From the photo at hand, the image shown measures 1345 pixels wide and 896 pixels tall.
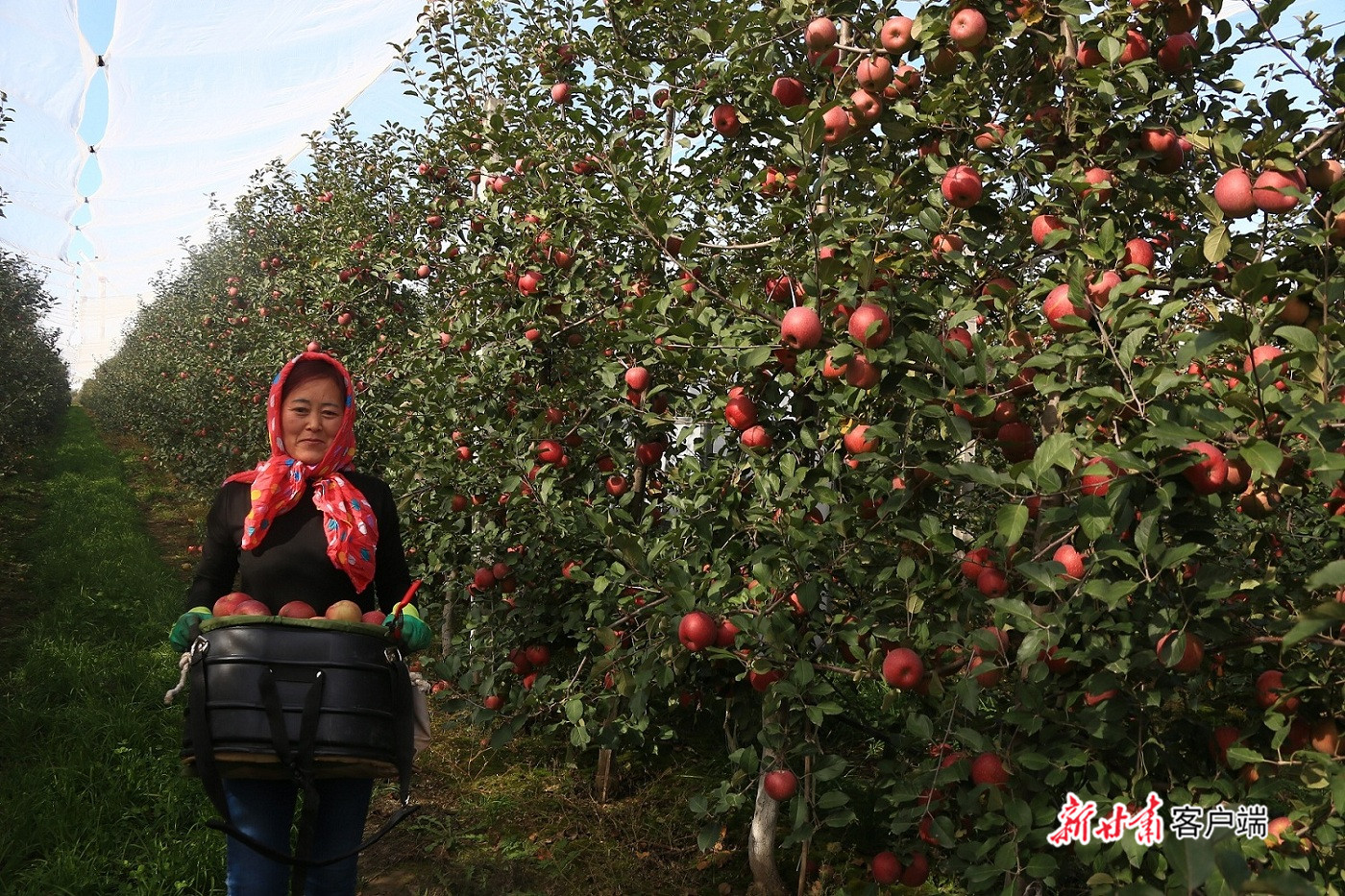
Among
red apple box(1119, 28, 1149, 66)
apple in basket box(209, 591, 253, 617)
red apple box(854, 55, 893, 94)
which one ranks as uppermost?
red apple box(854, 55, 893, 94)

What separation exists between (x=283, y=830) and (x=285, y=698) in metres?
0.49

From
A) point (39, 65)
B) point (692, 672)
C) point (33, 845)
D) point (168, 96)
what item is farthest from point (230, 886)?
→ point (39, 65)

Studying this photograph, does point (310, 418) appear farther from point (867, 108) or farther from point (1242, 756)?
point (1242, 756)

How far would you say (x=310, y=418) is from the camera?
203 cm

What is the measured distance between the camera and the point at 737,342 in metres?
2.12

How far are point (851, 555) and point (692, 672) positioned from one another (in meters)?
1.00

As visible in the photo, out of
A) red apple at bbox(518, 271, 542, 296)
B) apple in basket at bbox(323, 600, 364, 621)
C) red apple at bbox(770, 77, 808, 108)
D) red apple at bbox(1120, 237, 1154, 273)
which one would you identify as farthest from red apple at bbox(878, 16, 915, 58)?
apple in basket at bbox(323, 600, 364, 621)

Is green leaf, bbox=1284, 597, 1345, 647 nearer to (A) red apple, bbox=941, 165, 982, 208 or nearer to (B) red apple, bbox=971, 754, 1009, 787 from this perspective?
(B) red apple, bbox=971, 754, 1009, 787

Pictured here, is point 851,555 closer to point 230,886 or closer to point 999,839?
point 999,839

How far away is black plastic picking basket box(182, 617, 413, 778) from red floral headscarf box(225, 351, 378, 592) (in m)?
0.38

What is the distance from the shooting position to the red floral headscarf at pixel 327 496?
6.35 ft

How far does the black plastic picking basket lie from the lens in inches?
59.9

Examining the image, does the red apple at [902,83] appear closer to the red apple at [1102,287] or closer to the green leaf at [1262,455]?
the red apple at [1102,287]

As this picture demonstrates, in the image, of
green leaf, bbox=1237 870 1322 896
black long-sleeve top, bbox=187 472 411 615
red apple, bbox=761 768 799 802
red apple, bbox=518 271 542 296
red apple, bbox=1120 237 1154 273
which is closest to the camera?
green leaf, bbox=1237 870 1322 896
